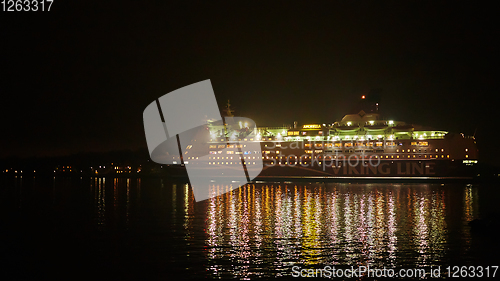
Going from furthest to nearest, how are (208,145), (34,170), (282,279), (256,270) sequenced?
(34,170) < (208,145) < (256,270) < (282,279)

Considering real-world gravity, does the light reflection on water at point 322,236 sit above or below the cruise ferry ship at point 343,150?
below

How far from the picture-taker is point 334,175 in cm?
4016

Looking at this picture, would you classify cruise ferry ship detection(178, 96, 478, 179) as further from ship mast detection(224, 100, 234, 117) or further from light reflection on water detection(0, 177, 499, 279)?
light reflection on water detection(0, 177, 499, 279)

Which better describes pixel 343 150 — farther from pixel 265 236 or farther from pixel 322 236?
pixel 265 236

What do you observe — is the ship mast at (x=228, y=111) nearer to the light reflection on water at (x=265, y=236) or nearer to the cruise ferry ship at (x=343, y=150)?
the cruise ferry ship at (x=343, y=150)

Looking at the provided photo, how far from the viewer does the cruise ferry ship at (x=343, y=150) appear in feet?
125

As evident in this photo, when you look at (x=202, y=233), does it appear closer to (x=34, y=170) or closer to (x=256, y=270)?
(x=256, y=270)

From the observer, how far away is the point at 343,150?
133 feet

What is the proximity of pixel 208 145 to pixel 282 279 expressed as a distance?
123 feet

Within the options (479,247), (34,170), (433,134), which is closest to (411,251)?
(479,247)

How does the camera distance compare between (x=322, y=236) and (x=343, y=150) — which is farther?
(x=343, y=150)

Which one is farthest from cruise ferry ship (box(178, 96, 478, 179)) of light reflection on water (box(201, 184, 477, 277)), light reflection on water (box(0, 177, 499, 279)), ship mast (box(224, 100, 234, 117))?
light reflection on water (box(201, 184, 477, 277))

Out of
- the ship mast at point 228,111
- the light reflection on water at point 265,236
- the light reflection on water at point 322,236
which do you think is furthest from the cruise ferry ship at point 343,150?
the light reflection on water at point 322,236

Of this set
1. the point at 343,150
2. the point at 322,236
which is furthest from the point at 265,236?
the point at 343,150
